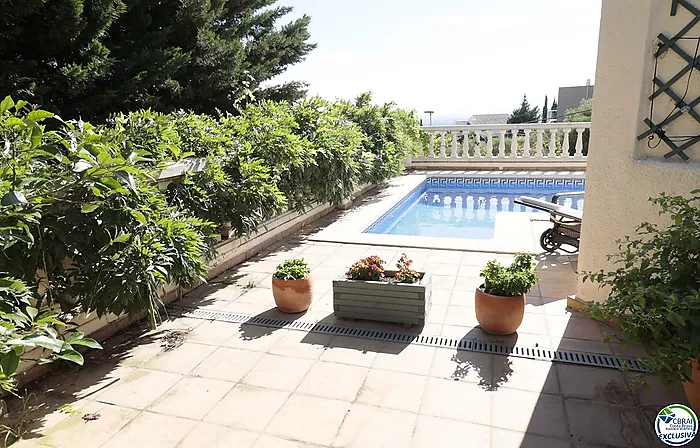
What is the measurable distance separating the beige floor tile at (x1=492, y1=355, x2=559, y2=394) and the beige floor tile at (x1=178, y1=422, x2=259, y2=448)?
1573 millimetres

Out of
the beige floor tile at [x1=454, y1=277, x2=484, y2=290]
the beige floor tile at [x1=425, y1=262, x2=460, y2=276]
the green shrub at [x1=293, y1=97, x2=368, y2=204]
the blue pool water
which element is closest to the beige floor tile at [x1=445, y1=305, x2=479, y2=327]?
the beige floor tile at [x1=454, y1=277, x2=484, y2=290]

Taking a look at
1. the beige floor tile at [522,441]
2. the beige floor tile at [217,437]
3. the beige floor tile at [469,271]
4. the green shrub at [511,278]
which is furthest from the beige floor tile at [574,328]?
the beige floor tile at [217,437]

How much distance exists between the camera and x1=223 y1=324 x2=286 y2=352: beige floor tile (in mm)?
3541

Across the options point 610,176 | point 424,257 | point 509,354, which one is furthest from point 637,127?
point 424,257

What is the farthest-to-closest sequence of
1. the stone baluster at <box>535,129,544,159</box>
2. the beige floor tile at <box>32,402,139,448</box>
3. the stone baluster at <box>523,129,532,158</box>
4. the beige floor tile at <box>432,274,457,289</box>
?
1. the stone baluster at <box>523,129,532,158</box>
2. the stone baluster at <box>535,129,544,159</box>
3. the beige floor tile at <box>432,274,457,289</box>
4. the beige floor tile at <box>32,402,139,448</box>

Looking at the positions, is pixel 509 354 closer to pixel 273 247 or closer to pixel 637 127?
pixel 637 127

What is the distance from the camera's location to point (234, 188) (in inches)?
A: 181

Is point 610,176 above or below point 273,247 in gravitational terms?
above

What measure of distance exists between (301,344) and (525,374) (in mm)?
1627

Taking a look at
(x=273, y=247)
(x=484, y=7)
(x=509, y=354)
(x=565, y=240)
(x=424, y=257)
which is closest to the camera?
(x=509, y=354)

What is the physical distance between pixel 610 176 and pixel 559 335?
132 centimetres

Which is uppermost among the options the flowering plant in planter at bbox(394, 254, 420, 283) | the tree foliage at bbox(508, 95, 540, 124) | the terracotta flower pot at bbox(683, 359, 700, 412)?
the tree foliage at bbox(508, 95, 540, 124)

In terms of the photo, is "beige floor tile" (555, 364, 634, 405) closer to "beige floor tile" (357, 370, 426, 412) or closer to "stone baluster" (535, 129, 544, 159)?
"beige floor tile" (357, 370, 426, 412)

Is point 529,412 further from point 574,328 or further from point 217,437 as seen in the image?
point 217,437
